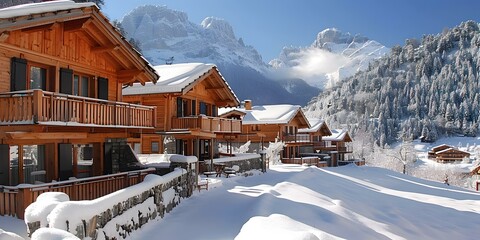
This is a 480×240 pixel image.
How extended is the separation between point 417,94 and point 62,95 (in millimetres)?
147983

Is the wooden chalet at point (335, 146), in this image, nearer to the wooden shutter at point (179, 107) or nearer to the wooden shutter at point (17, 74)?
the wooden shutter at point (179, 107)

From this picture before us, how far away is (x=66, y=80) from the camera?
45.6ft

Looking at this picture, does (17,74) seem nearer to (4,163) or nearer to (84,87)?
(4,163)

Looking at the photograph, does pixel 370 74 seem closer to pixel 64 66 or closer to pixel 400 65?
pixel 400 65

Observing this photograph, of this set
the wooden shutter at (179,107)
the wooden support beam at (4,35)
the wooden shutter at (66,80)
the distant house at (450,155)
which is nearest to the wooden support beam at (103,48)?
the wooden shutter at (66,80)

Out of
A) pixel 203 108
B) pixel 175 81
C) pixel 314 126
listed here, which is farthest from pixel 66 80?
pixel 314 126

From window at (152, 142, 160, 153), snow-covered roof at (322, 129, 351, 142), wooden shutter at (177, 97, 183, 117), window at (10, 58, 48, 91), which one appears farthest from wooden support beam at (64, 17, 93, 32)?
snow-covered roof at (322, 129, 351, 142)

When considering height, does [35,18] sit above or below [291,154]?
above

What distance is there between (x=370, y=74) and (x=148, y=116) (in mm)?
157997

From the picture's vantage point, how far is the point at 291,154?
1916 inches

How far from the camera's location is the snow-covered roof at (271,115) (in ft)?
144

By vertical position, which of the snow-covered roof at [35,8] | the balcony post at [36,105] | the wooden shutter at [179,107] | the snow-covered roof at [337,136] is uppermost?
the snow-covered roof at [35,8]

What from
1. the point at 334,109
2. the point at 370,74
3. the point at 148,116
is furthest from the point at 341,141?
the point at 370,74

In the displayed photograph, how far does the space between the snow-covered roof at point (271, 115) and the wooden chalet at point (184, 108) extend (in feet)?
48.5
